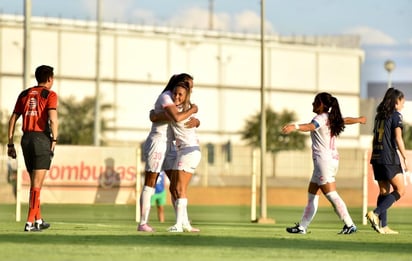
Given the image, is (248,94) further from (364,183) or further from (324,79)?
(364,183)

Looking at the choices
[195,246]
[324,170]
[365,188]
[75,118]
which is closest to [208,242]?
[195,246]

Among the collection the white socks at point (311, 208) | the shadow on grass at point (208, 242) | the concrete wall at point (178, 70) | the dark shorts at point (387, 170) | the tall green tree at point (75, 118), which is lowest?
the shadow on grass at point (208, 242)

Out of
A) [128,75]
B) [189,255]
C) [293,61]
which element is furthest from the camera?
[293,61]

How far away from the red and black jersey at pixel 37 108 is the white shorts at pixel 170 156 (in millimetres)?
1508

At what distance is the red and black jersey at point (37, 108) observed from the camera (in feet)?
57.7

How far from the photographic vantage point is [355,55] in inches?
4476

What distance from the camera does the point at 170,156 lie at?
17.6 metres

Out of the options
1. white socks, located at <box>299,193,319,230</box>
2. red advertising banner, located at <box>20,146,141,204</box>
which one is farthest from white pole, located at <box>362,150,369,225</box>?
white socks, located at <box>299,193,319,230</box>

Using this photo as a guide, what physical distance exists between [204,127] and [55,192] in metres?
70.7

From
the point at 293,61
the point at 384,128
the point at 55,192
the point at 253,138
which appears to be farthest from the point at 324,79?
the point at 384,128

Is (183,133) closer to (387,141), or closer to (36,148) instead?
(36,148)

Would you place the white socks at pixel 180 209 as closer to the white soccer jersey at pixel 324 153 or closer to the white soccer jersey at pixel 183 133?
the white soccer jersey at pixel 183 133

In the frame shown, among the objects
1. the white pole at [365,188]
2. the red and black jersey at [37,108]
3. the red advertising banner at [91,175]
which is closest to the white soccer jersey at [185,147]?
the red and black jersey at [37,108]

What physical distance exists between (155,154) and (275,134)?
8358cm
